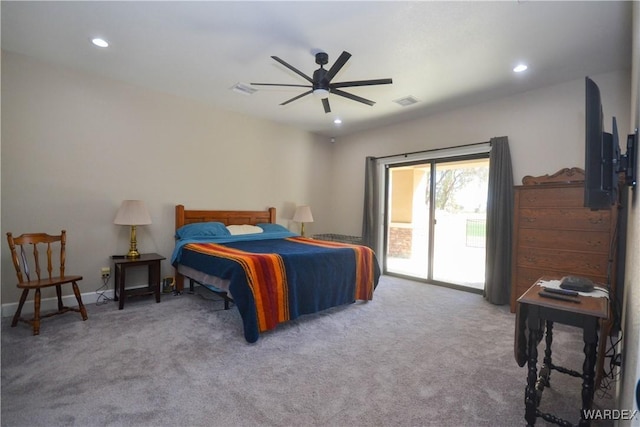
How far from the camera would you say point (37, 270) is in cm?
288

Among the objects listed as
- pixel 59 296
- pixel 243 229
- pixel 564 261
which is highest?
pixel 243 229

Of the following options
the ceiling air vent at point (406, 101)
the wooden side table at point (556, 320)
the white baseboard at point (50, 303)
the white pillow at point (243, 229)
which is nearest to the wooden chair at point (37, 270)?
the white baseboard at point (50, 303)

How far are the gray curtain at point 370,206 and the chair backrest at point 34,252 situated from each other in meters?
4.28

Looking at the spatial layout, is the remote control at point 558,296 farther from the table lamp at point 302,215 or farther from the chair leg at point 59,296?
the chair leg at point 59,296

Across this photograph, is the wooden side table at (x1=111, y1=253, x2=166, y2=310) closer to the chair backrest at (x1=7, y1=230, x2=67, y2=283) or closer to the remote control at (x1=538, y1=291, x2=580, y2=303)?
the chair backrest at (x1=7, y1=230, x2=67, y2=283)

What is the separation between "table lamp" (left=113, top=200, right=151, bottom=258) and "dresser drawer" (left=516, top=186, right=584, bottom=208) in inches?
173

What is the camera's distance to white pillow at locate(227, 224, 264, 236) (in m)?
4.35

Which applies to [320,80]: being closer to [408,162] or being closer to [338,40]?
[338,40]

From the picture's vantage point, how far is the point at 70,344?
246cm

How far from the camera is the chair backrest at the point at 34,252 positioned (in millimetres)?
2742

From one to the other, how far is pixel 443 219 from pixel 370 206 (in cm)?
127

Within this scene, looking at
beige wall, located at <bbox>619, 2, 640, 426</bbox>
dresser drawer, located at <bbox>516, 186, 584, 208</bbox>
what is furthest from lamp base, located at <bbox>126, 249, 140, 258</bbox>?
dresser drawer, located at <bbox>516, 186, 584, 208</bbox>

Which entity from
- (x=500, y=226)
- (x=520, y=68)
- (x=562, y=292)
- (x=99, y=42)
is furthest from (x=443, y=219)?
(x=99, y=42)

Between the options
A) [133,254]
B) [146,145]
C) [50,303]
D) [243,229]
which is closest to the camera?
[50,303]
